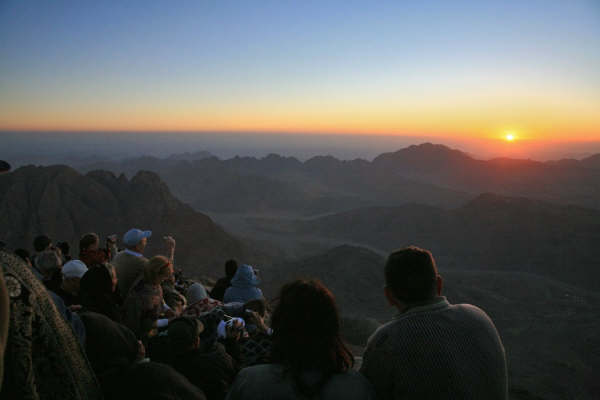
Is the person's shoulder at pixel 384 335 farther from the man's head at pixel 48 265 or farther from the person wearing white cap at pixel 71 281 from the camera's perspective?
the man's head at pixel 48 265

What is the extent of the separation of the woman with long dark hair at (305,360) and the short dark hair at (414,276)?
1.83ft

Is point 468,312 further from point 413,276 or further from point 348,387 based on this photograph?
point 348,387

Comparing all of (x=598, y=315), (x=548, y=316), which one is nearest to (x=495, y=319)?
(x=548, y=316)

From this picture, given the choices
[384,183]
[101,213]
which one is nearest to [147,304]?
[101,213]

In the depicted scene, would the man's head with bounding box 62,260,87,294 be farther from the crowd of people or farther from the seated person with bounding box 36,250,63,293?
the crowd of people

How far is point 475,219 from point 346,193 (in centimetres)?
3668

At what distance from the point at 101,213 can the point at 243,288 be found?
977 inches

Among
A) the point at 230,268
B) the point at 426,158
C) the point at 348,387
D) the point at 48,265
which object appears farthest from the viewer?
the point at 426,158

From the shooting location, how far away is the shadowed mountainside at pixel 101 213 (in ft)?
78.3

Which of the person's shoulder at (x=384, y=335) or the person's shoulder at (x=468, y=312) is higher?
the person's shoulder at (x=468, y=312)

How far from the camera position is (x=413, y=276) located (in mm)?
2191

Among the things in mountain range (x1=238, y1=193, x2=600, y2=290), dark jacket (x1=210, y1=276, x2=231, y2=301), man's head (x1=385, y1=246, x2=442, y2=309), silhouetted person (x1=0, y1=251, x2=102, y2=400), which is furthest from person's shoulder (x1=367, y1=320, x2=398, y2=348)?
mountain range (x1=238, y1=193, x2=600, y2=290)

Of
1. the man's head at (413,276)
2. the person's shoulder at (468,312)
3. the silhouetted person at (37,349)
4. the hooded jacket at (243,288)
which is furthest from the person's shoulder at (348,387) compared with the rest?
the hooded jacket at (243,288)

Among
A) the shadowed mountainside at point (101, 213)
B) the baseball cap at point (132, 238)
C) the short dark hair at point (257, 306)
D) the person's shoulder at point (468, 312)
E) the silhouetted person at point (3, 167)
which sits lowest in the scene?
the shadowed mountainside at point (101, 213)
